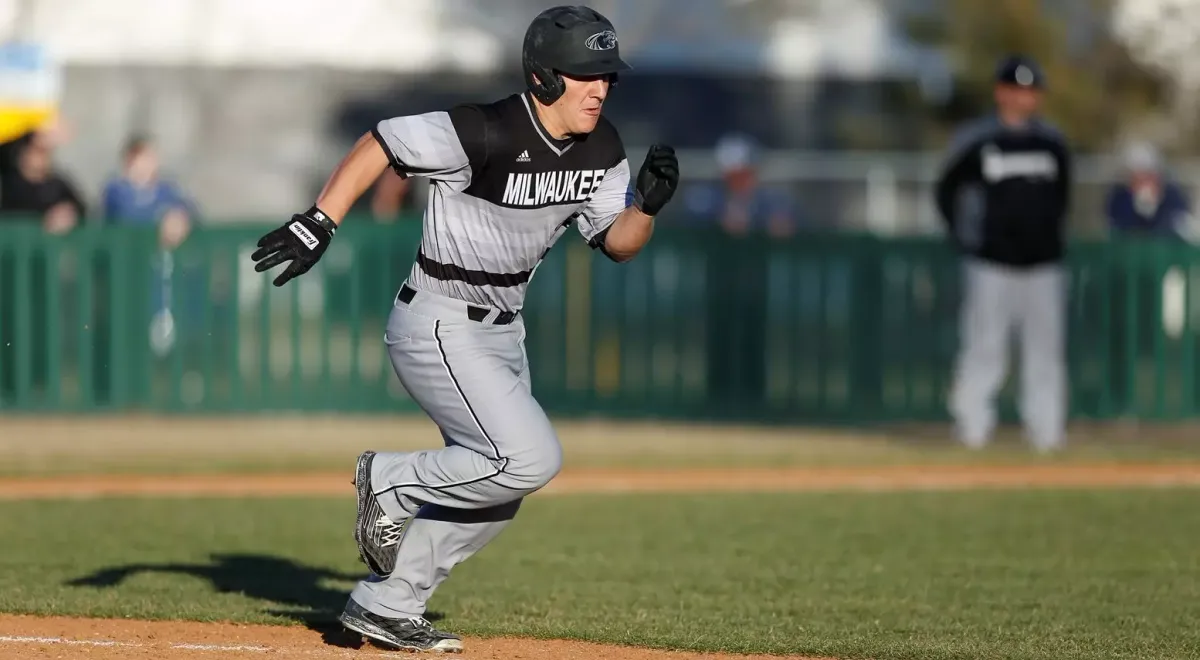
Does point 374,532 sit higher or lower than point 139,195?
lower

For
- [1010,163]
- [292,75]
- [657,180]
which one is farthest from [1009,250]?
[292,75]

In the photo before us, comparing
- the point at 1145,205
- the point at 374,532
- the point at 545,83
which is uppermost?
the point at 545,83

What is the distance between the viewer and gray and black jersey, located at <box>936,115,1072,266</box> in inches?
568

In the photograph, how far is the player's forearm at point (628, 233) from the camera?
7.32 m

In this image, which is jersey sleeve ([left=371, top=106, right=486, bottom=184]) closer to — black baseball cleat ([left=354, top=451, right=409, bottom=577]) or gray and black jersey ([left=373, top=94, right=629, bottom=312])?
gray and black jersey ([left=373, top=94, right=629, bottom=312])

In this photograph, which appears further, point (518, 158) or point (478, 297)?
point (478, 297)

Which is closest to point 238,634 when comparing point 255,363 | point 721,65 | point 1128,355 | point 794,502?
point 794,502

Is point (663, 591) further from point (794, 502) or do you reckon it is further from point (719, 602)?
point (794, 502)

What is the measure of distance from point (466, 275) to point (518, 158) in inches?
17.4

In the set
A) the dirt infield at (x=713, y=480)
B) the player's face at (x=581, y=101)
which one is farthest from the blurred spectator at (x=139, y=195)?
the player's face at (x=581, y=101)

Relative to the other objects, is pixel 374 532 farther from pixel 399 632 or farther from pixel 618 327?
pixel 618 327

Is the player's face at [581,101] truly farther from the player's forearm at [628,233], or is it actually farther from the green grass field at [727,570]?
the green grass field at [727,570]

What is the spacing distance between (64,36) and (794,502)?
41.5 feet

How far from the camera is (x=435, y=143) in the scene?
6.95 metres
